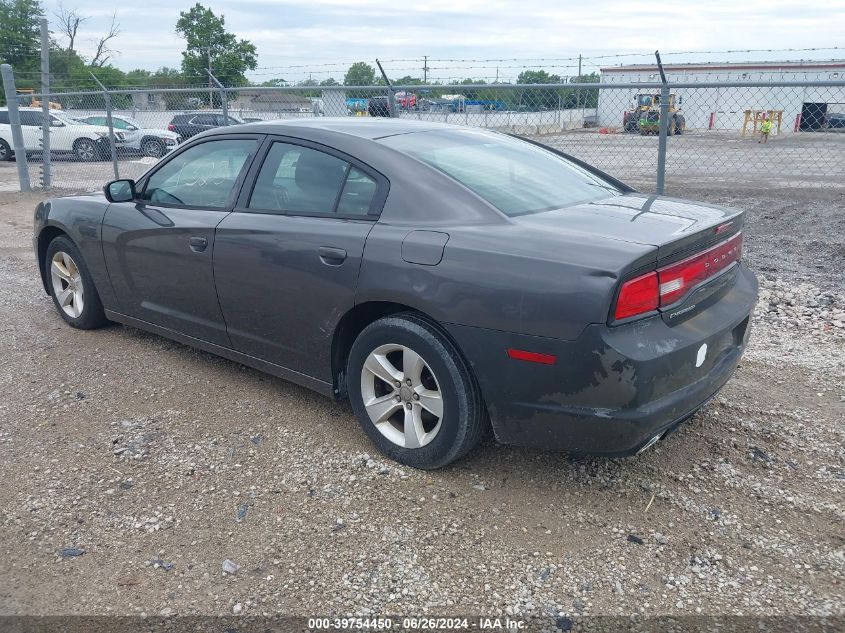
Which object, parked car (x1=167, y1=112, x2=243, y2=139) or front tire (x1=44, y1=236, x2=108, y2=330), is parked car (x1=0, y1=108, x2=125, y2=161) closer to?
parked car (x1=167, y1=112, x2=243, y2=139)

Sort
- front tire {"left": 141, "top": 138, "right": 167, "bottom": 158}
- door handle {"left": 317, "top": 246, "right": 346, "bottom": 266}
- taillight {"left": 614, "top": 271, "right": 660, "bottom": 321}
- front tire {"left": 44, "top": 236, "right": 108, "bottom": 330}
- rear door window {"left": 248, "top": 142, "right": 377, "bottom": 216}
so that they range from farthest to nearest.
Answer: front tire {"left": 141, "top": 138, "right": 167, "bottom": 158} → front tire {"left": 44, "top": 236, "right": 108, "bottom": 330} → rear door window {"left": 248, "top": 142, "right": 377, "bottom": 216} → door handle {"left": 317, "top": 246, "right": 346, "bottom": 266} → taillight {"left": 614, "top": 271, "right": 660, "bottom": 321}

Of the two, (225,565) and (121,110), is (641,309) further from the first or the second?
(121,110)

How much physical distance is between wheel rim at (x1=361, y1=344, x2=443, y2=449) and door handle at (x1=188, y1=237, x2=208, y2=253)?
1243 millimetres

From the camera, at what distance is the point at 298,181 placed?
3.78 metres

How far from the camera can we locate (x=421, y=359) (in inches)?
125

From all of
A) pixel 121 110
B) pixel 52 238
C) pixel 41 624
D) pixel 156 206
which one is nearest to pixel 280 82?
pixel 121 110

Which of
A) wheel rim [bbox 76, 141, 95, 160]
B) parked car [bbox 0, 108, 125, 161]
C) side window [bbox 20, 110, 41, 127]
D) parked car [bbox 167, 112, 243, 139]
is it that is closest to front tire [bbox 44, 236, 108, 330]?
parked car [bbox 167, 112, 243, 139]

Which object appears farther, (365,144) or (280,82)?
(280,82)

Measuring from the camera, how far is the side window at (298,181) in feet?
11.9

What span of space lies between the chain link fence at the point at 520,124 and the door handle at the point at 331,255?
14.7ft

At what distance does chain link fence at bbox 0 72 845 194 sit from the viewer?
991 cm

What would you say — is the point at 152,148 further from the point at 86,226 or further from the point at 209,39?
the point at 209,39

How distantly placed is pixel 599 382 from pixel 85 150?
22.0 m

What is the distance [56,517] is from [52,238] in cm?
297
